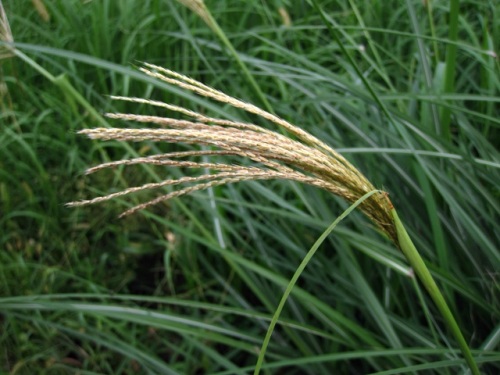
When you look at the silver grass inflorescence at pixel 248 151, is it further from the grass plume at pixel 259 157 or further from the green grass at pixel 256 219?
the green grass at pixel 256 219

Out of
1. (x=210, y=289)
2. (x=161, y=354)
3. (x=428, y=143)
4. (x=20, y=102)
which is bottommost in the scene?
(x=161, y=354)

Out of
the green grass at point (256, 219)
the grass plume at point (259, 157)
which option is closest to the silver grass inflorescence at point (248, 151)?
the grass plume at point (259, 157)

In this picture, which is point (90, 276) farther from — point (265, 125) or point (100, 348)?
point (265, 125)

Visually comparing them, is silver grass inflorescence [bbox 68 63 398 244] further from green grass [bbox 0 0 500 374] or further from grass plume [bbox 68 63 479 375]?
green grass [bbox 0 0 500 374]

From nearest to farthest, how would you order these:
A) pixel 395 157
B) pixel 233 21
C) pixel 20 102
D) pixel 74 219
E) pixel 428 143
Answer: pixel 428 143
pixel 395 157
pixel 74 219
pixel 20 102
pixel 233 21

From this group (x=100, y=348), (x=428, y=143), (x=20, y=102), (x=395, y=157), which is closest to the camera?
(x=428, y=143)

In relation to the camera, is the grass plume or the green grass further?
the green grass

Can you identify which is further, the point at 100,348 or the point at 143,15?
the point at 143,15

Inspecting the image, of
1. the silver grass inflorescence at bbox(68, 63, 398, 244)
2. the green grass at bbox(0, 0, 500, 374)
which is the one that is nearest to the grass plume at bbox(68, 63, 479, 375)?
the silver grass inflorescence at bbox(68, 63, 398, 244)

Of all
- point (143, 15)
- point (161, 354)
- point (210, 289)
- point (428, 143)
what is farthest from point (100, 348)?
point (143, 15)
